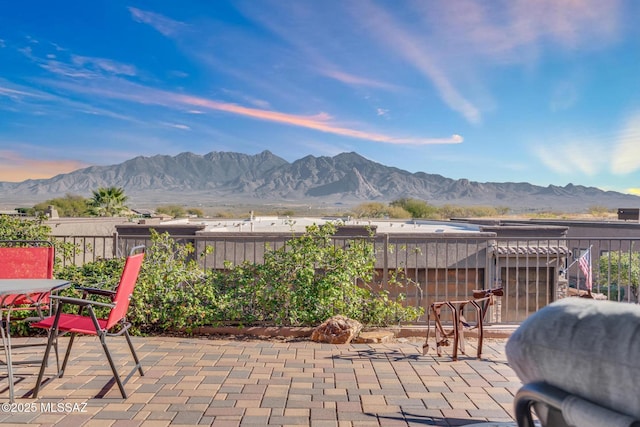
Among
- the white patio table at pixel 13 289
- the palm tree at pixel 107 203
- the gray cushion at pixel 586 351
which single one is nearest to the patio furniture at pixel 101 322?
the white patio table at pixel 13 289

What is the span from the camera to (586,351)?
1218mm

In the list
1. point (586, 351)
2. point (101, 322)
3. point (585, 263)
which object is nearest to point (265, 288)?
point (101, 322)

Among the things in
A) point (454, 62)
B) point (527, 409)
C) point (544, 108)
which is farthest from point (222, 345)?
point (544, 108)

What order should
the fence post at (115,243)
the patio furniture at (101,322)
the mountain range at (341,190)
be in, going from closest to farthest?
the patio furniture at (101,322), the fence post at (115,243), the mountain range at (341,190)

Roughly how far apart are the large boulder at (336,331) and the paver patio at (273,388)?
0.13m

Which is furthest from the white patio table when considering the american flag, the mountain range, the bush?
the mountain range

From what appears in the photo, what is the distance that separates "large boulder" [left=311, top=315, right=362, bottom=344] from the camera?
5379mm

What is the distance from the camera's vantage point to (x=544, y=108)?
78.2 m

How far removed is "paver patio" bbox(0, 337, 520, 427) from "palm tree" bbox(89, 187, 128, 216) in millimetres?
39466

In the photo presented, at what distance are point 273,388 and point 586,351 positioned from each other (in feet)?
10.0

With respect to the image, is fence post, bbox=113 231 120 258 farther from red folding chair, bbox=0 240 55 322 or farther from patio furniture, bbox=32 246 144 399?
patio furniture, bbox=32 246 144 399

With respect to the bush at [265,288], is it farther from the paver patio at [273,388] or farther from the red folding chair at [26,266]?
the red folding chair at [26,266]

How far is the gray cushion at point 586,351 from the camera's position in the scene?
115cm

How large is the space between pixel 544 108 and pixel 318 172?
395ft
